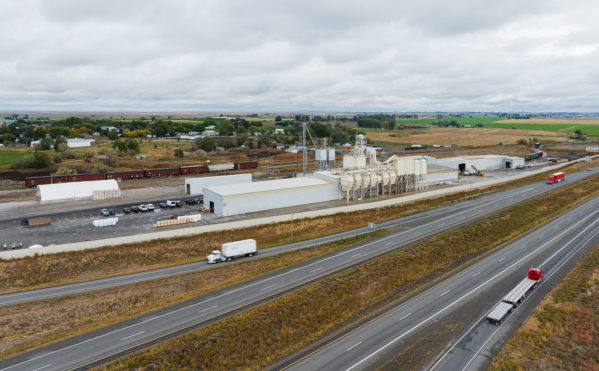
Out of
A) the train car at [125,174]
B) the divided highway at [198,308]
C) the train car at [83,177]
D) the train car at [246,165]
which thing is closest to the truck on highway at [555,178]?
the divided highway at [198,308]

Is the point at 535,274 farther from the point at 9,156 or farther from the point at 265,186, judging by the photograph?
the point at 9,156

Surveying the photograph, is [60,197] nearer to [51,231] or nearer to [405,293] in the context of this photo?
[51,231]

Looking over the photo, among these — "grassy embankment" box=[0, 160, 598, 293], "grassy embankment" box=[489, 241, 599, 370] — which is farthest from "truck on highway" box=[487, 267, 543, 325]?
"grassy embankment" box=[0, 160, 598, 293]

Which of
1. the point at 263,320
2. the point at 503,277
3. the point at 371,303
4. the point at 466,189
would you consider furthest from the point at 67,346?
the point at 466,189

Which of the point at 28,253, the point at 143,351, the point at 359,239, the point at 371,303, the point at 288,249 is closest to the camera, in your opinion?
the point at 143,351

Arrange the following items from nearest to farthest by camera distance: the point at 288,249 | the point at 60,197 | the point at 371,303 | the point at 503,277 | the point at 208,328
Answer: the point at 208,328, the point at 371,303, the point at 503,277, the point at 288,249, the point at 60,197

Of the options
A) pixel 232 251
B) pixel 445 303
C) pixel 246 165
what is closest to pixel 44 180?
pixel 246 165

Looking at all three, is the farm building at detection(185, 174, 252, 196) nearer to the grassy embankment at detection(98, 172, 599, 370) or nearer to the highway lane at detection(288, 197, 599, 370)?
the grassy embankment at detection(98, 172, 599, 370)
